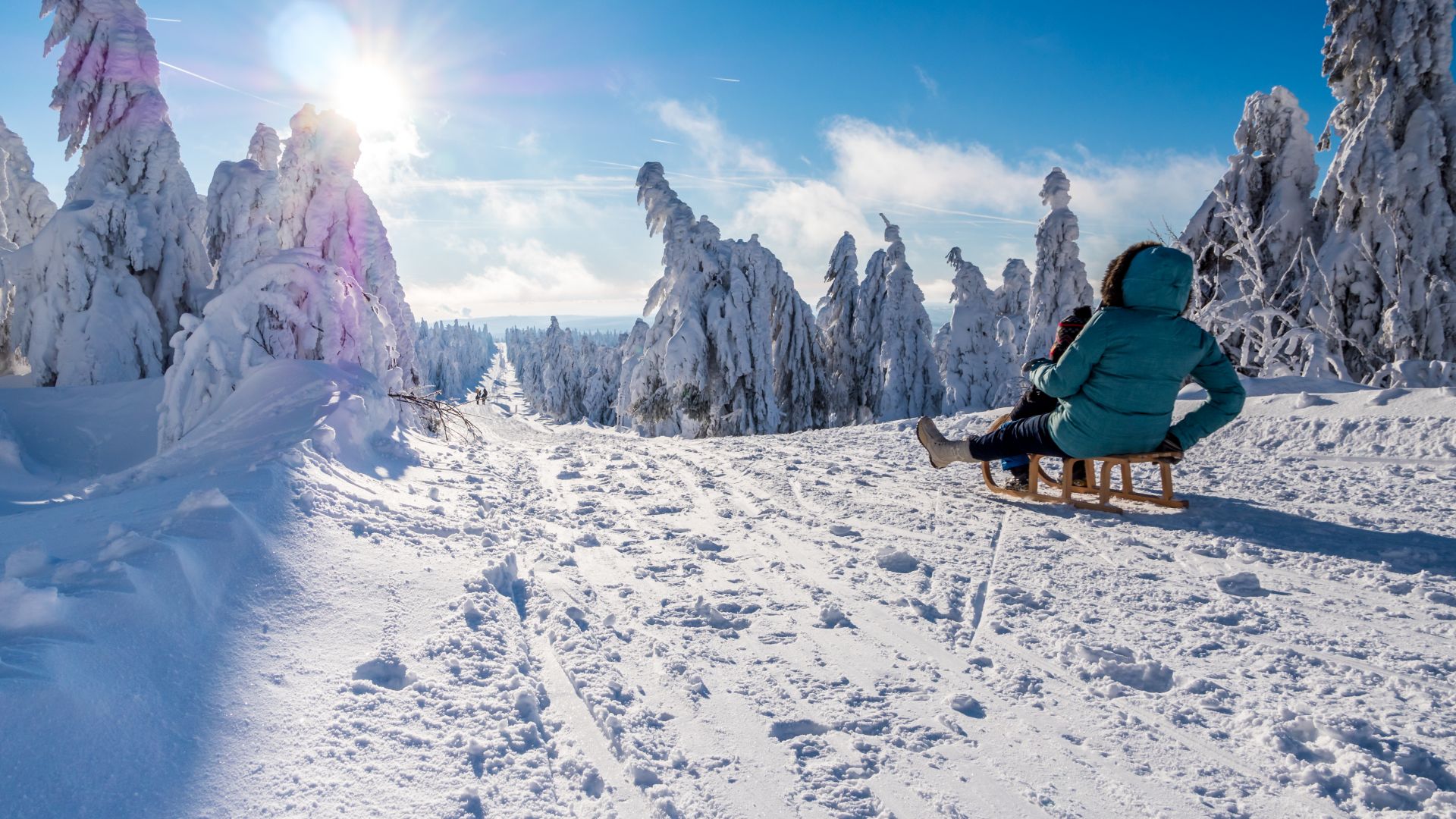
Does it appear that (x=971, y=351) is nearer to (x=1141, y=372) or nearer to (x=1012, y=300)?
(x=1012, y=300)

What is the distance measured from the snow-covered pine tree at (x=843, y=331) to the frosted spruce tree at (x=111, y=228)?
1942cm

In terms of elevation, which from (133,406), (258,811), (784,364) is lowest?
(258,811)

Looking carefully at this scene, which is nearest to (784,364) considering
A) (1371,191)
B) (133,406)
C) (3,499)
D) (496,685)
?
(1371,191)

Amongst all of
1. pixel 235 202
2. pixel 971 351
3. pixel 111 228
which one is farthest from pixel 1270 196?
pixel 235 202

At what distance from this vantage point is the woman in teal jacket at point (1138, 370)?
3.74 m

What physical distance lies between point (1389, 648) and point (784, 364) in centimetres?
1964

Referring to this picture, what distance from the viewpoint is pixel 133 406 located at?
872 cm

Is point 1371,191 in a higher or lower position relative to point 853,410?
higher

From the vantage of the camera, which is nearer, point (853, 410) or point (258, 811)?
point (258, 811)

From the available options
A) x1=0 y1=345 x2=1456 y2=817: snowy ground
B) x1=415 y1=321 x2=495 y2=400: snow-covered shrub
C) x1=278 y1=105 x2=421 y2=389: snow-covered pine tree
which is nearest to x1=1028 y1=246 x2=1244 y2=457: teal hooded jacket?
x1=0 y1=345 x2=1456 y2=817: snowy ground

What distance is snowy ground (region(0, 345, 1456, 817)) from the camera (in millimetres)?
1548

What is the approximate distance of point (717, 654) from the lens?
235 centimetres

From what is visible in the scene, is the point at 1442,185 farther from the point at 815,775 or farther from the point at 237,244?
the point at 237,244

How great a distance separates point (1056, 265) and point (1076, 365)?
18.1 meters
